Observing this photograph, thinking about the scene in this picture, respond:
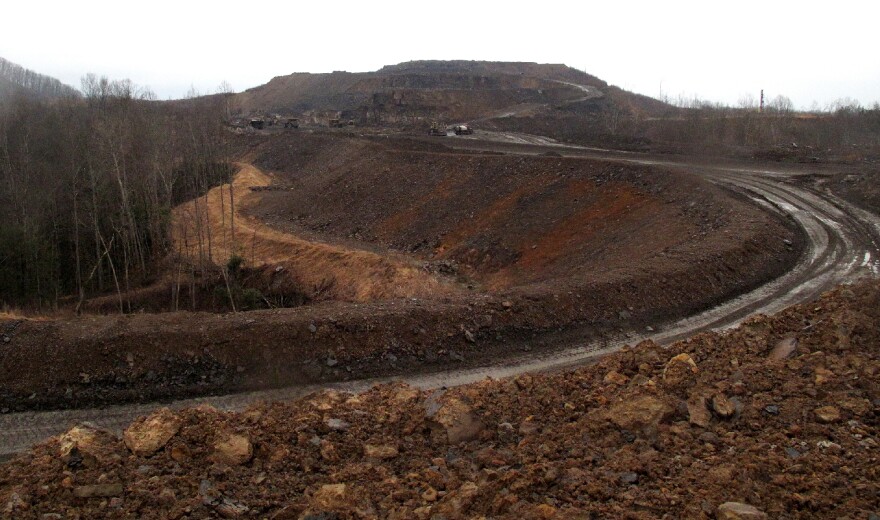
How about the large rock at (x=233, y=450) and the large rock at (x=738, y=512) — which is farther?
the large rock at (x=233, y=450)

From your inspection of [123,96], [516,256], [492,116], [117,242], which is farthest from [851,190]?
[492,116]

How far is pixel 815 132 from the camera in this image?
43906mm

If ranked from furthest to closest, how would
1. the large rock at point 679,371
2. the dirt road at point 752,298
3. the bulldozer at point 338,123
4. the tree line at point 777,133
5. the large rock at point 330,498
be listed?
the bulldozer at point 338,123, the tree line at point 777,133, the dirt road at point 752,298, the large rock at point 679,371, the large rock at point 330,498

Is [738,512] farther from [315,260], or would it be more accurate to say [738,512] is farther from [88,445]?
[315,260]

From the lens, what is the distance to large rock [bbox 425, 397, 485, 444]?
7645mm

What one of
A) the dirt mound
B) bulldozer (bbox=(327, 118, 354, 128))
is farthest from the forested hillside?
bulldozer (bbox=(327, 118, 354, 128))

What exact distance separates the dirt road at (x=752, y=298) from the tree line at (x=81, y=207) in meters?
13.5

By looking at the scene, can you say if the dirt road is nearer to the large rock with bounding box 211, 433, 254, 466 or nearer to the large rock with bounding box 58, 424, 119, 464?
the large rock with bounding box 58, 424, 119, 464

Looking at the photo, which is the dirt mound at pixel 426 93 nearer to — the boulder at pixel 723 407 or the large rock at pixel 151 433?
the large rock at pixel 151 433

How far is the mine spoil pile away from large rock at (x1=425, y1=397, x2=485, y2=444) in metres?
0.02

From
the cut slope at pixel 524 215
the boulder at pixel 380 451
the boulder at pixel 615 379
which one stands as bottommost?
the boulder at pixel 380 451

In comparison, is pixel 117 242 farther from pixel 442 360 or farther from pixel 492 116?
pixel 492 116

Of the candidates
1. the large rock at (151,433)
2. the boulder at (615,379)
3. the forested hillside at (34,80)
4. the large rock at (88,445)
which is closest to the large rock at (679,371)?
the boulder at (615,379)

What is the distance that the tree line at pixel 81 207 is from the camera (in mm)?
26109
